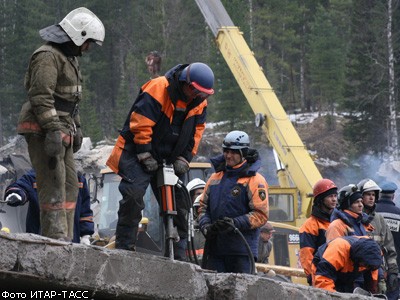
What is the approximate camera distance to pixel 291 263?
61.2 ft

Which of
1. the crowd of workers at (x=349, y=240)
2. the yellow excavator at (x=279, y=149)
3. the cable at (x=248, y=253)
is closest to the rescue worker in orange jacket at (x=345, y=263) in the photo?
the crowd of workers at (x=349, y=240)

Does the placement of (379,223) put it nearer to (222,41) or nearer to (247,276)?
(247,276)

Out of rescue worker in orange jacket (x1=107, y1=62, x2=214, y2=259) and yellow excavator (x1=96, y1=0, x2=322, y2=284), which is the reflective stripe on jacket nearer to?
rescue worker in orange jacket (x1=107, y1=62, x2=214, y2=259)

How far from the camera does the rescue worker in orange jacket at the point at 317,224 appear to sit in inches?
392

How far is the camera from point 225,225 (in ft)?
29.9

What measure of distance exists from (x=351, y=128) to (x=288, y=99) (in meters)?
15.6

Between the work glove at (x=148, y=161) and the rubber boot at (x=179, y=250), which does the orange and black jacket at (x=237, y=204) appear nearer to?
the rubber boot at (x=179, y=250)

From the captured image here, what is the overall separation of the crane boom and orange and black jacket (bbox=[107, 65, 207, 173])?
39.6 feet

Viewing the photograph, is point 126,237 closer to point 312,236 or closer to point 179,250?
point 179,250

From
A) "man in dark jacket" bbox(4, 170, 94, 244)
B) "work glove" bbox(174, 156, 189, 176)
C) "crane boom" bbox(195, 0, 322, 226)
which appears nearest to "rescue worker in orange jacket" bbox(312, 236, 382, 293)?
"work glove" bbox(174, 156, 189, 176)

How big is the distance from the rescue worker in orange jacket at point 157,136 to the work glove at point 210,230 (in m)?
0.58

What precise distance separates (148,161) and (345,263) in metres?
1.75

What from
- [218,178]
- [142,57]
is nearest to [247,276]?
[218,178]

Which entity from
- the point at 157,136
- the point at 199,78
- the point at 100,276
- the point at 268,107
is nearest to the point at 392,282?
the point at 157,136
